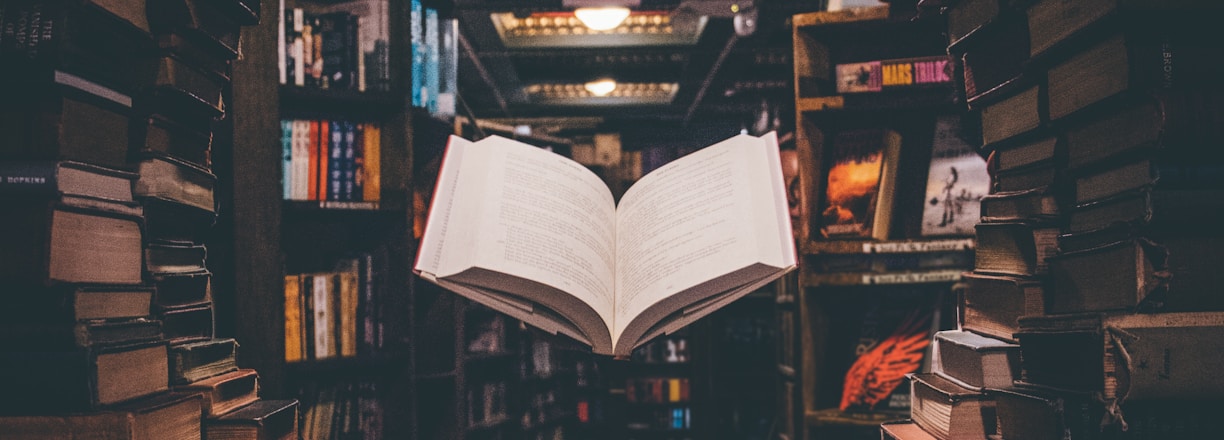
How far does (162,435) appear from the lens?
0.65 meters

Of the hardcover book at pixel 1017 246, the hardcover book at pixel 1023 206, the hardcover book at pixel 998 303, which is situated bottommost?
the hardcover book at pixel 998 303

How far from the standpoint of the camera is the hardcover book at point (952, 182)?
196 centimetres

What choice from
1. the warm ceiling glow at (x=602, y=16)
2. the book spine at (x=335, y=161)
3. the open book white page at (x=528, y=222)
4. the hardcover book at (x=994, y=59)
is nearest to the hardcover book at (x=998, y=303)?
the hardcover book at (x=994, y=59)

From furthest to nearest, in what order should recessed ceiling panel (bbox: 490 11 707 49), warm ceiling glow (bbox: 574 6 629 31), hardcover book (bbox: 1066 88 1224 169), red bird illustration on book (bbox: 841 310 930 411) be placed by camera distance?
1. recessed ceiling panel (bbox: 490 11 707 49)
2. warm ceiling glow (bbox: 574 6 629 31)
3. red bird illustration on book (bbox: 841 310 930 411)
4. hardcover book (bbox: 1066 88 1224 169)

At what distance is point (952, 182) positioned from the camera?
1.98 m

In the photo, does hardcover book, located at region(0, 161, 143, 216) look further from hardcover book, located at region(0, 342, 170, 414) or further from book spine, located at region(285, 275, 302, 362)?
book spine, located at region(285, 275, 302, 362)

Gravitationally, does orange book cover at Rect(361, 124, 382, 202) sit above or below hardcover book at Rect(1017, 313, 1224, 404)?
above

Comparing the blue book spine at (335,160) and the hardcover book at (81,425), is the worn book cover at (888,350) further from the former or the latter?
the hardcover book at (81,425)

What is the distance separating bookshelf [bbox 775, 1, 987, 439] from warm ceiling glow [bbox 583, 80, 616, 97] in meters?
2.68

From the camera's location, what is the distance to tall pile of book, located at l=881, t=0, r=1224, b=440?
60 cm

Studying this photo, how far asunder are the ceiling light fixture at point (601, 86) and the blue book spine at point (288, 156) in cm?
305

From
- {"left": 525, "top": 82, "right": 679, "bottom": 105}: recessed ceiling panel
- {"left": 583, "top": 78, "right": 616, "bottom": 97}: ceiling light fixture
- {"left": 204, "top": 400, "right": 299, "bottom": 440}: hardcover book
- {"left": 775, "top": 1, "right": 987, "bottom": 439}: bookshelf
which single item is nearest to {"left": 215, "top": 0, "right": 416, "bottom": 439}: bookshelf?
{"left": 204, "top": 400, "right": 299, "bottom": 440}: hardcover book

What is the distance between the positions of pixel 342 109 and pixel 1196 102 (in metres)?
1.81

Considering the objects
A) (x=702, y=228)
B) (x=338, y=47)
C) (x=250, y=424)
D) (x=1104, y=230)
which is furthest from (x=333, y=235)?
(x=1104, y=230)
